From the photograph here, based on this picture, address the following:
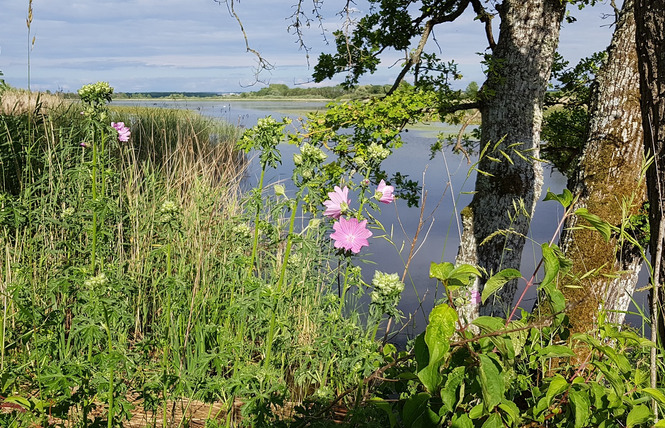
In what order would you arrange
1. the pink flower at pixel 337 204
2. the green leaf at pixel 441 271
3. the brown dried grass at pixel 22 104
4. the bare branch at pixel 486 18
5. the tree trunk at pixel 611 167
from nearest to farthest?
the green leaf at pixel 441 271 < the pink flower at pixel 337 204 < the tree trunk at pixel 611 167 < the bare branch at pixel 486 18 < the brown dried grass at pixel 22 104

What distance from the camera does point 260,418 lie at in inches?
74.2

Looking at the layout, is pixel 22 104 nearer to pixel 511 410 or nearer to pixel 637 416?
pixel 511 410

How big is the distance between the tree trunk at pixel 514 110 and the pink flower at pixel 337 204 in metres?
3.46

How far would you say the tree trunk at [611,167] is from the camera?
3453 millimetres

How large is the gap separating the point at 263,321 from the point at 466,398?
2.81 feet

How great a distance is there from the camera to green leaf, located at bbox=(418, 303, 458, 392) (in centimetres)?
122

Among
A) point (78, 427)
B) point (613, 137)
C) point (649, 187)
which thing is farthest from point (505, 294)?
point (78, 427)

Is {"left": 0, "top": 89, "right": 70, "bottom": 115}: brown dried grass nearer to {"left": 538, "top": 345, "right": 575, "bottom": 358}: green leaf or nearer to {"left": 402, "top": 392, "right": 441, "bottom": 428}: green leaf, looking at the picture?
{"left": 402, "top": 392, "right": 441, "bottom": 428}: green leaf

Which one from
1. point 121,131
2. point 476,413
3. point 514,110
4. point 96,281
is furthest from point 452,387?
point 514,110

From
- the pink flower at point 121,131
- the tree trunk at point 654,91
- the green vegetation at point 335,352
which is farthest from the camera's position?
the pink flower at point 121,131

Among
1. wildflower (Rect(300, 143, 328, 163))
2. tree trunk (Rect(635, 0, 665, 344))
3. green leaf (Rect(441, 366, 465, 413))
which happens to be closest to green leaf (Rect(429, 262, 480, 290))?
green leaf (Rect(441, 366, 465, 413))

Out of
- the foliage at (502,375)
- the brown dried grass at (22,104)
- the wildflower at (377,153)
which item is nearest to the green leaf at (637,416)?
the foliage at (502,375)

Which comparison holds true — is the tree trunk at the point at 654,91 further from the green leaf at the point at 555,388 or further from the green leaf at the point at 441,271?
the green leaf at the point at 441,271

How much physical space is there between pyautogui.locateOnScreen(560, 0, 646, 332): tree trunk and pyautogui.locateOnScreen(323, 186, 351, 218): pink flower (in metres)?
1.98
